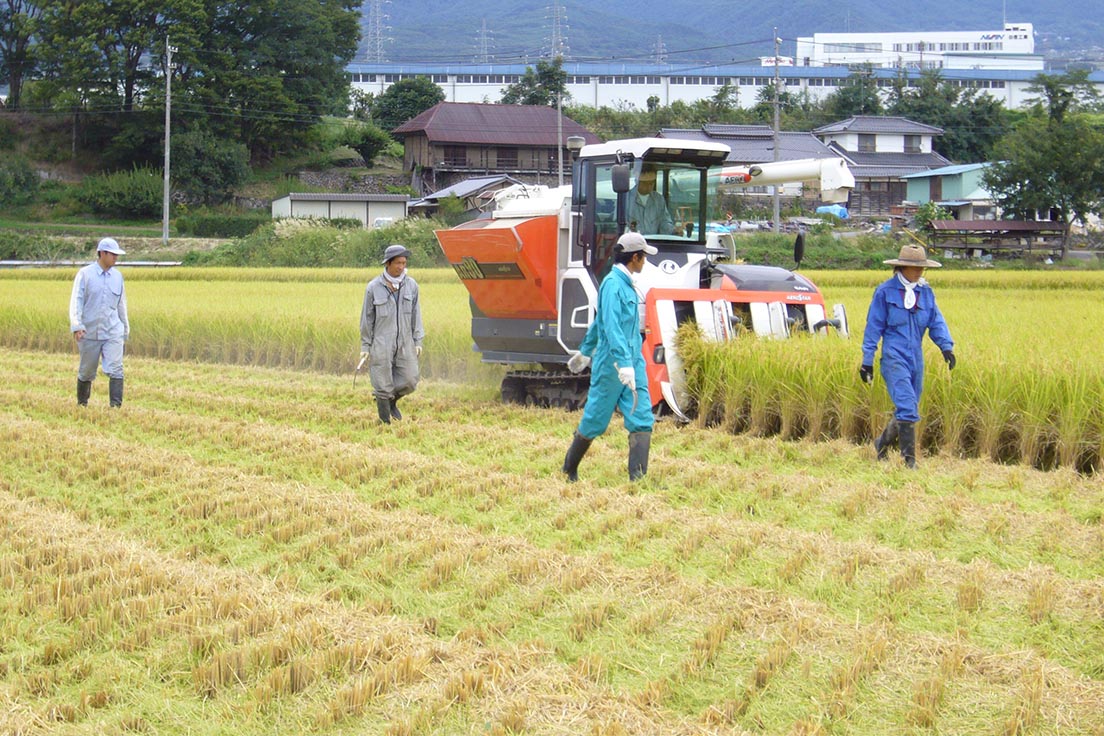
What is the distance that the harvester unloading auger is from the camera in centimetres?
1039

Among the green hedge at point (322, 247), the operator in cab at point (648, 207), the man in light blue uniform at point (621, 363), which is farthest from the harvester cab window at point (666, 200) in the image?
the green hedge at point (322, 247)

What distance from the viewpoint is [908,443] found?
7.95m

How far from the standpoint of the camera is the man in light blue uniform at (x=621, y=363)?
24.4ft

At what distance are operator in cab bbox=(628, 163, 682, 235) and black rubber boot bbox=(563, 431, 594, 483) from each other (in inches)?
137

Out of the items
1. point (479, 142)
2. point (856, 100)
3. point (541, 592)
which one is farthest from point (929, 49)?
point (541, 592)

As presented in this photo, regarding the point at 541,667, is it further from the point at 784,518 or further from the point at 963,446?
the point at 963,446

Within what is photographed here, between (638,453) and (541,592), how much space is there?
Result: 2.45m

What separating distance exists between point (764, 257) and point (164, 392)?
75.4 feet

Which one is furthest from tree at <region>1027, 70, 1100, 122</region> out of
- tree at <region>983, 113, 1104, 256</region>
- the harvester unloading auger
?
the harvester unloading auger

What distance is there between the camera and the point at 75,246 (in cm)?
4056

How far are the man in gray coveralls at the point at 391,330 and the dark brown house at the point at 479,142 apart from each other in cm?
4471

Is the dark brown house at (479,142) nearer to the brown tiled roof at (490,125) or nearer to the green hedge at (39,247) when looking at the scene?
the brown tiled roof at (490,125)

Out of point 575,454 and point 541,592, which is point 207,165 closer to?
point 575,454

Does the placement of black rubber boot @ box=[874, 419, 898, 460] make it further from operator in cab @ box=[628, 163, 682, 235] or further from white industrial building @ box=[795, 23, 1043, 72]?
white industrial building @ box=[795, 23, 1043, 72]
